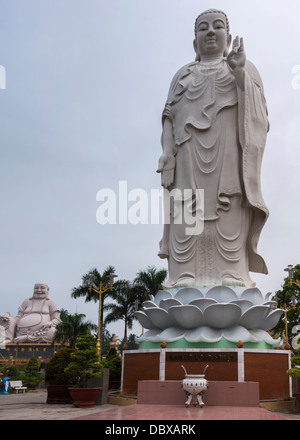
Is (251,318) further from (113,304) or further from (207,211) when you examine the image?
(113,304)

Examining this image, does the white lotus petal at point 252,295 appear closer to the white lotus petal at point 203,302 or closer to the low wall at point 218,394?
the white lotus petal at point 203,302

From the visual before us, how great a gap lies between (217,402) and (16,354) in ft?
74.4

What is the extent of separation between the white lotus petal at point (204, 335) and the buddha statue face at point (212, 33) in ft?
21.4

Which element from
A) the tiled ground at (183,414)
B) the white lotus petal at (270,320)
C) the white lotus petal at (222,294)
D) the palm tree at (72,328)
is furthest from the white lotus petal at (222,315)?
the palm tree at (72,328)

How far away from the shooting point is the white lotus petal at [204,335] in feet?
28.0

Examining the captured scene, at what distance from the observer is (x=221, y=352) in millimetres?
8266

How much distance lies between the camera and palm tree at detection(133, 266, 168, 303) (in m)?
22.8

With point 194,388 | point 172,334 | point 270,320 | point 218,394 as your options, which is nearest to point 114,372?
point 172,334

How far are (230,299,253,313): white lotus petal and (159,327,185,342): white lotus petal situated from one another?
1.15 metres

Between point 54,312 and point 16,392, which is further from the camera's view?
point 54,312

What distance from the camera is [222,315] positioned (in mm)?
8609

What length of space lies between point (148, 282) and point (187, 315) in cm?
1422

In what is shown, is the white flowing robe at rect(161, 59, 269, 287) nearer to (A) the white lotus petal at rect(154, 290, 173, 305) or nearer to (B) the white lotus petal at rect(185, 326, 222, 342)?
(A) the white lotus petal at rect(154, 290, 173, 305)
